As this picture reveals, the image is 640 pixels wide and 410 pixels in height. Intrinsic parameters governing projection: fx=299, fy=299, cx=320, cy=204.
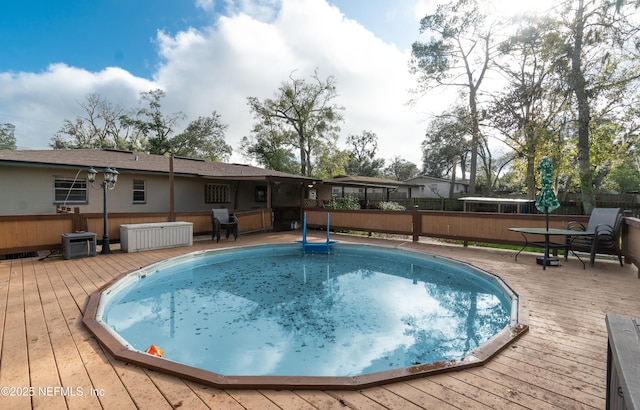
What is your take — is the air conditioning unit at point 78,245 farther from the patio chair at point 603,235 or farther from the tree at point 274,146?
the tree at point 274,146

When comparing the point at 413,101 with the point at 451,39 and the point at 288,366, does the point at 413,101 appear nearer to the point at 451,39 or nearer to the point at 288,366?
the point at 451,39

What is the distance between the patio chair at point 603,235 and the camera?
6.11 meters

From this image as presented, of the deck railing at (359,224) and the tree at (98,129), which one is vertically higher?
the tree at (98,129)

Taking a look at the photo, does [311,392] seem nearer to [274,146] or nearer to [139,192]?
[139,192]

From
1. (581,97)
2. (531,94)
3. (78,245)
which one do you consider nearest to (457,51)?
(531,94)

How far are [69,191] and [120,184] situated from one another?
1583 millimetres

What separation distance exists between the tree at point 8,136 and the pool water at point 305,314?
42661mm

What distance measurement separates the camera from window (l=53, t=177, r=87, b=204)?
1037 cm

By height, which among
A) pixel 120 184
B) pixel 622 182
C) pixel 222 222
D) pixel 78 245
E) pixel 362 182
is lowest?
pixel 78 245

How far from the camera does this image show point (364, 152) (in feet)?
148

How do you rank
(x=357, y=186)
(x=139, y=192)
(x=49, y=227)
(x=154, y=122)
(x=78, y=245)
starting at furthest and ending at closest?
(x=154, y=122), (x=357, y=186), (x=139, y=192), (x=49, y=227), (x=78, y=245)

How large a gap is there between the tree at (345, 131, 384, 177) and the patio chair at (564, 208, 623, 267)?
38.3m

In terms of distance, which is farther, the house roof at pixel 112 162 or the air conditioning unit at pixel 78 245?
the house roof at pixel 112 162

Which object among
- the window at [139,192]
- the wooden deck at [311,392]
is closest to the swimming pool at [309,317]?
the wooden deck at [311,392]
